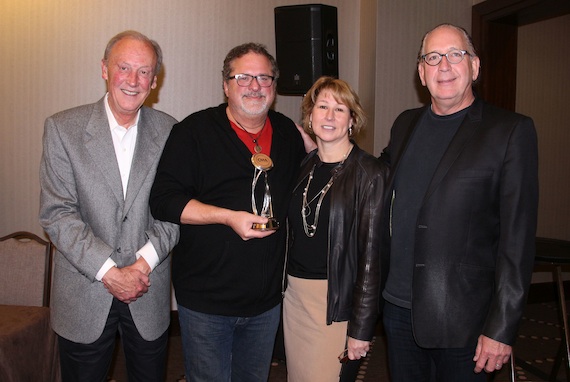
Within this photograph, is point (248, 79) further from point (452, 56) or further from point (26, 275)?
point (26, 275)

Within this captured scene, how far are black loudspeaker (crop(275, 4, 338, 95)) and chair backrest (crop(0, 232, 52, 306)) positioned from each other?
2042mm

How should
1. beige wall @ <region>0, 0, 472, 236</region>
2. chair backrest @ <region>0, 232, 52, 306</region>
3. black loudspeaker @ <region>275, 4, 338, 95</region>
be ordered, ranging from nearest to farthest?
1. chair backrest @ <region>0, 232, 52, 306</region>
2. black loudspeaker @ <region>275, 4, 338, 95</region>
3. beige wall @ <region>0, 0, 472, 236</region>

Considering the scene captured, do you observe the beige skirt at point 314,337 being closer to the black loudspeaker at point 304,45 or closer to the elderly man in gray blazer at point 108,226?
the elderly man in gray blazer at point 108,226

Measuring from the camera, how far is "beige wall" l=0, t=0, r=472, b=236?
160 inches

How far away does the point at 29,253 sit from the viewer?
304cm

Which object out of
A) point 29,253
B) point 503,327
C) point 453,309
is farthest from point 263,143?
point 29,253

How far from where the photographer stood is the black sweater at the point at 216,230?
2121mm

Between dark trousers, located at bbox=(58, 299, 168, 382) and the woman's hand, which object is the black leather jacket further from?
dark trousers, located at bbox=(58, 299, 168, 382)

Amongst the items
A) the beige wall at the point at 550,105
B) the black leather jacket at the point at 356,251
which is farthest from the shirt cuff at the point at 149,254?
the beige wall at the point at 550,105

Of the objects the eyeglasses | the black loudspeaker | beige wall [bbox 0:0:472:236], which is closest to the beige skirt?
the eyeglasses

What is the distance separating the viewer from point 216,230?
6.98 feet

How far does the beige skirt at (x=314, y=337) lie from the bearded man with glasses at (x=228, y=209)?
158 mm

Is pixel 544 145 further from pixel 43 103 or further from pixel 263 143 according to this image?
pixel 43 103

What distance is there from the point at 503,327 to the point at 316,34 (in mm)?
2687
